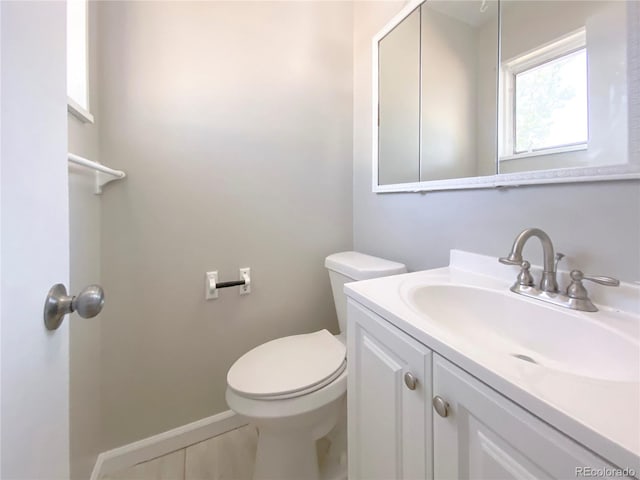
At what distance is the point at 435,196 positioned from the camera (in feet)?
3.47

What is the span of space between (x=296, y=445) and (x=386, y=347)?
664 millimetres

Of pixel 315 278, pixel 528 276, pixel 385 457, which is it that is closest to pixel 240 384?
pixel 385 457

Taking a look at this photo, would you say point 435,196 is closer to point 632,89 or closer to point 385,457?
point 632,89

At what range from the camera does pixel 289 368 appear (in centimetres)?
101

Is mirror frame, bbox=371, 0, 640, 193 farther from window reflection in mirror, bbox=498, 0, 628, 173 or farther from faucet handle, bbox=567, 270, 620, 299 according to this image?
faucet handle, bbox=567, 270, 620, 299

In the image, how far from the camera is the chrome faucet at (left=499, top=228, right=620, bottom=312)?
61cm

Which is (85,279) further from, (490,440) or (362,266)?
(490,440)

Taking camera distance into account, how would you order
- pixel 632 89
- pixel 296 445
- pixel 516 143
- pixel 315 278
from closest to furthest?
1. pixel 632 89
2. pixel 516 143
3. pixel 296 445
4. pixel 315 278

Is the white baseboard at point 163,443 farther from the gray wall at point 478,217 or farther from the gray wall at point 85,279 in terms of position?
the gray wall at point 478,217

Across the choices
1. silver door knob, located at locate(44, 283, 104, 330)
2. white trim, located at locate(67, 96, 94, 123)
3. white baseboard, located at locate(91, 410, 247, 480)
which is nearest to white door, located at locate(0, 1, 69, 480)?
silver door knob, located at locate(44, 283, 104, 330)

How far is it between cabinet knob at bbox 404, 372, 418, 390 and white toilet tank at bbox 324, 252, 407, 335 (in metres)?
0.55

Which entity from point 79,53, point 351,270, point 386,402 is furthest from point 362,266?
point 79,53

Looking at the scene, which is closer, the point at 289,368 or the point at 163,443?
the point at 289,368

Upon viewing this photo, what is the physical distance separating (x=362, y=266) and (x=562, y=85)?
863mm
